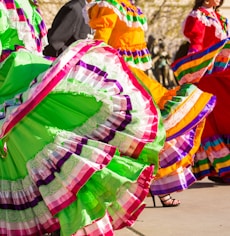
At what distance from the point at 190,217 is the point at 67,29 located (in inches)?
58.8

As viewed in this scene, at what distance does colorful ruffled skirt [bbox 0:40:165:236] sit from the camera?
336cm

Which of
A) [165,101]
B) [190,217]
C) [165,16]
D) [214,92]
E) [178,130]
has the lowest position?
[165,16]

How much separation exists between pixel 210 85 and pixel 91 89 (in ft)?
10.3

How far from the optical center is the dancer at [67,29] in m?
5.45

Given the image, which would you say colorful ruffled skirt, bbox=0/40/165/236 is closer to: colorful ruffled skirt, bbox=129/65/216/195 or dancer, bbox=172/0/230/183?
colorful ruffled skirt, bbox=129/65/216/195

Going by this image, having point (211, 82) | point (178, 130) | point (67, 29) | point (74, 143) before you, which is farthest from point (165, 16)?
point (74, 143)

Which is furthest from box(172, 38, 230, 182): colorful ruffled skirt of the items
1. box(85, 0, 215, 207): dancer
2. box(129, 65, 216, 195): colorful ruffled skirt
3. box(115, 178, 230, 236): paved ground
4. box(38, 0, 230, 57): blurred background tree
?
box(38, 0, 230, 57): blurred background tree

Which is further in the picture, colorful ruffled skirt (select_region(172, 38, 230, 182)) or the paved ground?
colorful ruffled skirt (select_region(172, 38, 230, 182))

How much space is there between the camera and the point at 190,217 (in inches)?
199

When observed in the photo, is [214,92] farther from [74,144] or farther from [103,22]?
[74,144]

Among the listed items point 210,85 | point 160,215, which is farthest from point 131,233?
point 210,85

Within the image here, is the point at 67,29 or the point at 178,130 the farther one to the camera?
the point at 67,29

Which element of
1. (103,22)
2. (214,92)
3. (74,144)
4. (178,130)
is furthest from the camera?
(214,92)

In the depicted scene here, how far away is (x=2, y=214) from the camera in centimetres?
351
